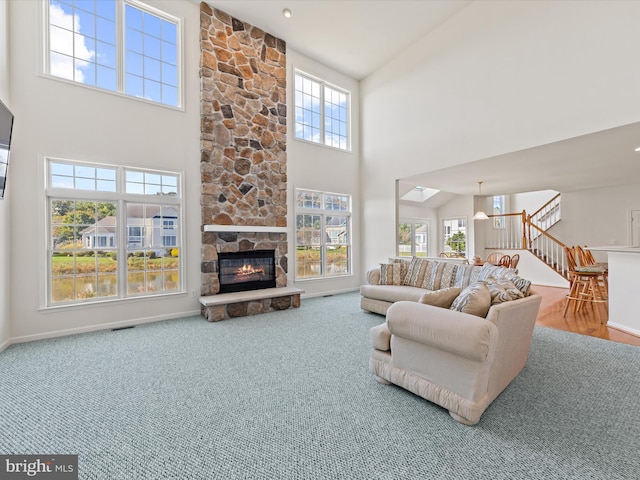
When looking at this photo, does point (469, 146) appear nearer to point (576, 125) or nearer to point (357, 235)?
point (576, 125)

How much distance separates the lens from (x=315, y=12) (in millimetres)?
4953

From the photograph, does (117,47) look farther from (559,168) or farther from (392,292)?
(559,168)

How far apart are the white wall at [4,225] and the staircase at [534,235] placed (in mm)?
10504

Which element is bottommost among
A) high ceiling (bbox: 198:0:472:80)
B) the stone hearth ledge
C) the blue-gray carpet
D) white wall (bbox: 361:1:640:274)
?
the blue-gray carpet

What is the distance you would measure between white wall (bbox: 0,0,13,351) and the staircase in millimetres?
10504

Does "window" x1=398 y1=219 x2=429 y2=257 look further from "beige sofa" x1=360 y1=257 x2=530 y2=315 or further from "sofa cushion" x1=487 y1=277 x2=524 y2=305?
"sofa cushion" x1=487 y1=277 x2=524 y2=305

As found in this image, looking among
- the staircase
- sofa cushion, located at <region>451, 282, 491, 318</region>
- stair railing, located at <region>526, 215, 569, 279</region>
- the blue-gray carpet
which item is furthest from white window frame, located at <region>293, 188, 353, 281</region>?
stair railing, located at <region>526, 215, 569, 279</region>

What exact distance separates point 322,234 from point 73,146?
4415 millimetres

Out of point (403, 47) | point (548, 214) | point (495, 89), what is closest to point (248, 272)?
point (495, 89)

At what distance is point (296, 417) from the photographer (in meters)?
2.01

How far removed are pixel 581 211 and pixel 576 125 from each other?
574 cm

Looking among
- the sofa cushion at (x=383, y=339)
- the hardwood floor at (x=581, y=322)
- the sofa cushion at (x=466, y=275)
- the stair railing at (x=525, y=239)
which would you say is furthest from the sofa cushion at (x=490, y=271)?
the stair railing at (x=525, y=239)

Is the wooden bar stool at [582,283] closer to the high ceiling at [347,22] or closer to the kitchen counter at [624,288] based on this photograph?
the kitchen counter at [624,288]

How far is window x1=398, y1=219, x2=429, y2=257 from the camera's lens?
32.2 feet
